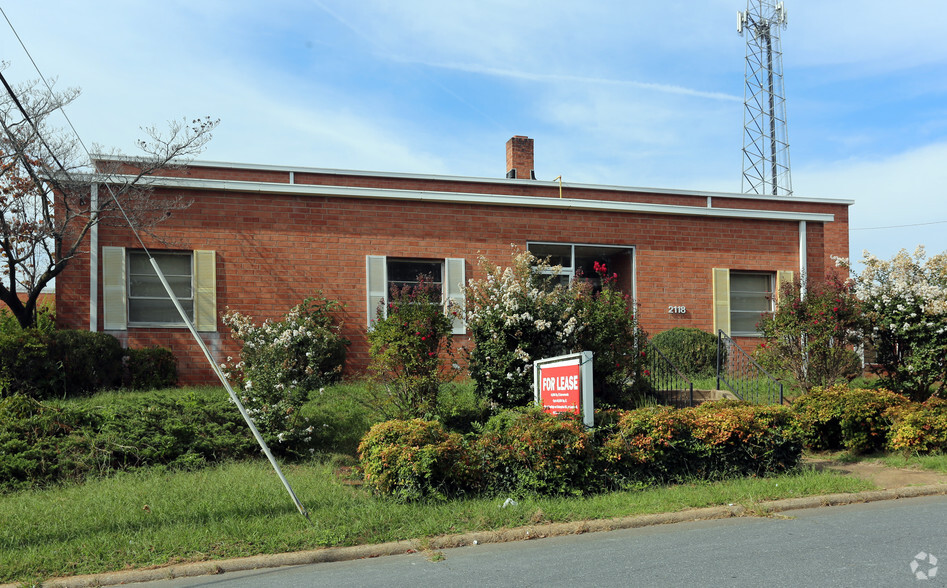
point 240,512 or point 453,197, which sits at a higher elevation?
point 453,197

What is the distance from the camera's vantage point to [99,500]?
7.36m

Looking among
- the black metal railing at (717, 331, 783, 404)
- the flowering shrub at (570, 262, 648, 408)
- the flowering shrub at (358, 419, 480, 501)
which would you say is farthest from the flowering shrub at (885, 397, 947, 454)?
the flowering shrub at (358, 419, 480, 501)

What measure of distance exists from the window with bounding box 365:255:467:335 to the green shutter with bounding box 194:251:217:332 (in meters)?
2.82

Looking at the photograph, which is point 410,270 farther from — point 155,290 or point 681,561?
point 681,561

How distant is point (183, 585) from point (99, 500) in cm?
222

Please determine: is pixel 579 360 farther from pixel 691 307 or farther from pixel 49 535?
pixel 691 307

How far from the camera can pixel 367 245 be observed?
15.1 metres

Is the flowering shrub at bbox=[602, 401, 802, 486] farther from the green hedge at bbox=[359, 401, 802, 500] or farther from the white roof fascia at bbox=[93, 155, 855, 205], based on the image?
the white roof fascia at bbox=[93, 155, 855, 205]

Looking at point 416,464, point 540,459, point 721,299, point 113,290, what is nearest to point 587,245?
point 721,299

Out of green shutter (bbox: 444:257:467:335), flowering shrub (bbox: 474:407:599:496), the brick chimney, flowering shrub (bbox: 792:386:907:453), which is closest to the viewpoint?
flowering shrub (bbox: 474:407:599:496)

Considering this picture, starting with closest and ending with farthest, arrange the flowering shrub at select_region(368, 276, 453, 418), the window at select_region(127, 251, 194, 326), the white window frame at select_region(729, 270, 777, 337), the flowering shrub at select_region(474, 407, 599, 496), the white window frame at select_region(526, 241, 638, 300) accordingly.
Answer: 1. the flowering shrub at select_region(474, 407, 599, 496)
2. the flowering shrub at select_region(368, 276, 453, 418)
3. the window at select_region(127, 251, 194, 326)
4. the white window frame at select_region(526, 241, 638, 300)
5. the white window frame at select_region(729, 270, 777, 337)

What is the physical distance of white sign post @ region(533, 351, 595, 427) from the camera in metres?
8.82

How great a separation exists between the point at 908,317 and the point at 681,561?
342 inches

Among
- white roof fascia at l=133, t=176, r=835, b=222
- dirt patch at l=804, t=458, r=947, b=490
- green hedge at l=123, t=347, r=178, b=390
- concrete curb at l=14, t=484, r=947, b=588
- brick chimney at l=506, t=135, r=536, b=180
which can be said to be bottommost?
dirt patch at l=804, t=458, r=947, b=490
